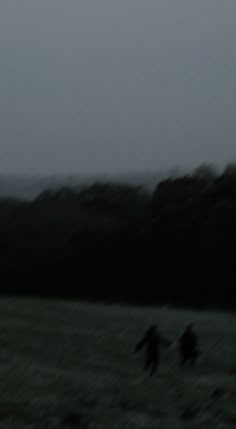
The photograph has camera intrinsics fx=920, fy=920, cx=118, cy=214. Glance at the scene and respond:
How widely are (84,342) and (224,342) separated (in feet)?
17.8

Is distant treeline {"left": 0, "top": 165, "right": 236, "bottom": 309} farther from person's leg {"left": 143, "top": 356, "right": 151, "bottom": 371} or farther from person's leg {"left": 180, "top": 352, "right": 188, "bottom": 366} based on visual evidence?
person's leg {"left": 143, "top": 356, "right": 151, "bottom": 371}

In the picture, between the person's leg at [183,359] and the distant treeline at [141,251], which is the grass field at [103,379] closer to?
the person's leg at [183,359]

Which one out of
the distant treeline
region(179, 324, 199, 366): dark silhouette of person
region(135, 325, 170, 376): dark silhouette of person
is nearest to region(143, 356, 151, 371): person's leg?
region(135, 325, 170, 376): dark silhouette of person

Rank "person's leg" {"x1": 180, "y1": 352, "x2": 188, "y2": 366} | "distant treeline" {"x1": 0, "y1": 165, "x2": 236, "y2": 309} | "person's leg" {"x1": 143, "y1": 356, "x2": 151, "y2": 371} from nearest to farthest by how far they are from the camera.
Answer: "person's leg" {"x1": 143, "y1": 356, "x2": 151, "y2": 371}, "person's leg" {"x1": 180, "y1": 352, "x2": 188, "y2": 366}, "distant treeline" {"x1": 0, "y1": 165, "x2": 236, "y2": 309}

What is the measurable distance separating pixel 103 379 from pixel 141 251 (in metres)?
41.2

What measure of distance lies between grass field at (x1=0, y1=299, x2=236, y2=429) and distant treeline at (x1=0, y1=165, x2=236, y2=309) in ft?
70.1

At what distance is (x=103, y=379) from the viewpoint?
23203 mm

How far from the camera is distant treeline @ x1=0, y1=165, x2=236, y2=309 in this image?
6106cm

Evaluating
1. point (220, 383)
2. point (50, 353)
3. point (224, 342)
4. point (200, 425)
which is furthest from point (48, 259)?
point (200, 425)

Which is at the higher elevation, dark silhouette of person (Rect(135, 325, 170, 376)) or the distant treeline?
the distant treeline

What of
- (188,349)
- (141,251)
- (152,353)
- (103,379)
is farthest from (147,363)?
(141,251)

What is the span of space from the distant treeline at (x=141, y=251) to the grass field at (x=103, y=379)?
70.1 feet

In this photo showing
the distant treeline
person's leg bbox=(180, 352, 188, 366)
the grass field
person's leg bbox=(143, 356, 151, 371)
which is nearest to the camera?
the grass field

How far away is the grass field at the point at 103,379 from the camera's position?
58.1 feet
